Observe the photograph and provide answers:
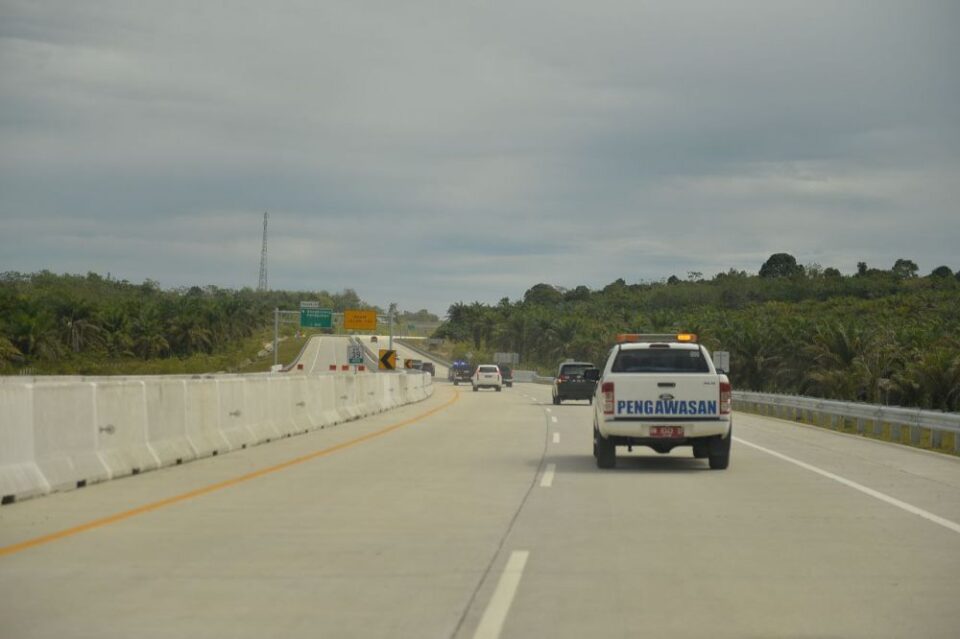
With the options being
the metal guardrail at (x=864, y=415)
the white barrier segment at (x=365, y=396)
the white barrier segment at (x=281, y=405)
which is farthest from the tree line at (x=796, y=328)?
the white barrier segment at (x=281, y=405)

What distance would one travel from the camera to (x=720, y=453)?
17.3m

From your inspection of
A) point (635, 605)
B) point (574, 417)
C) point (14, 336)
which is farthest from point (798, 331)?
point (14, 336)

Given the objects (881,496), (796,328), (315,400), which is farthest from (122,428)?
(796,328)

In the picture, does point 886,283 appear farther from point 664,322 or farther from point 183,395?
point 183,395

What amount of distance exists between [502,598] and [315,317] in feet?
269

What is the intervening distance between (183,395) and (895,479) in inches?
418

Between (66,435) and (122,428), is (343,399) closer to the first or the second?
(122,428)

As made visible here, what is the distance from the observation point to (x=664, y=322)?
95625 millimetres

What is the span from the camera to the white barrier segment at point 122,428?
1505 cm

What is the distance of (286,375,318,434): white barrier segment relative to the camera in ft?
84.0

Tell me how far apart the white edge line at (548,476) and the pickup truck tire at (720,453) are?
2367 mm

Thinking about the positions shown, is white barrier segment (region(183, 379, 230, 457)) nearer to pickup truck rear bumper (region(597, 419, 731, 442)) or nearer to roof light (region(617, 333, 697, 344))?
pickup truck rear bumper (region(597, 419, 731, 442))

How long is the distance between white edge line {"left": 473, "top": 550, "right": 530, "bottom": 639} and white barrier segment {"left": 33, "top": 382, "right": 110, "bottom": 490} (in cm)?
653

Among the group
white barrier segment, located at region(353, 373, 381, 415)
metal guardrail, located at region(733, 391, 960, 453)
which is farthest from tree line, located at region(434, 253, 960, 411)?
white barrier segment, located at region(353, 373, 381, 415)
